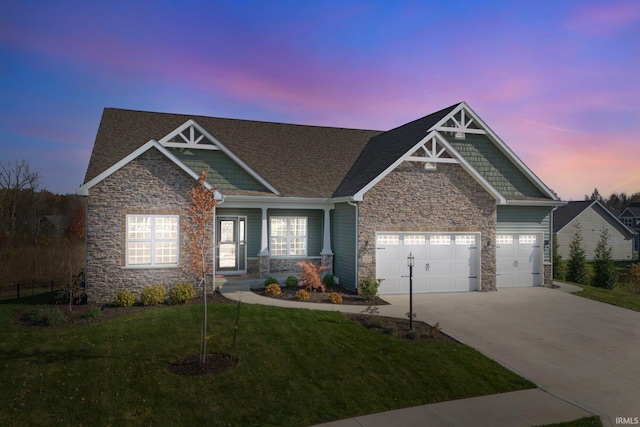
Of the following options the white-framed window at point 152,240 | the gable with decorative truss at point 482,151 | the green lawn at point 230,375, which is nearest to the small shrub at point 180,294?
the white-framed window at point 152,240

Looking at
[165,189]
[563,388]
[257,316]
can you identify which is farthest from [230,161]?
[563,388]

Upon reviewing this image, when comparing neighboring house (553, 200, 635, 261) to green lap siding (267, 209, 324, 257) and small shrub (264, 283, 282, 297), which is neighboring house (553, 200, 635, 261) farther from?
small shrub (264, 283, 282, 297)

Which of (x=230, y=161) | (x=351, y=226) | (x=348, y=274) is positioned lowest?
(x=348, y=274)

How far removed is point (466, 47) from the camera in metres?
15.5

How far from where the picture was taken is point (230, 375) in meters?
8.42

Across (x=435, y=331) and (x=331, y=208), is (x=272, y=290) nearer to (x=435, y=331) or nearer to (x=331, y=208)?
(x=331, y=208)

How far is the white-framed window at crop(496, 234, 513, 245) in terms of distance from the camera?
19.1 metres

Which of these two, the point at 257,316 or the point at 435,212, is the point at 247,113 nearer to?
the point at 435,212

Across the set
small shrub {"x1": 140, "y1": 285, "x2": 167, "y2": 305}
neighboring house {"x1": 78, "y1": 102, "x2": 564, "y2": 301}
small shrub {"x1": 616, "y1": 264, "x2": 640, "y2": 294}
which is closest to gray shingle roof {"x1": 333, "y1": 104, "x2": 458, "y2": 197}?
neighboring house {"x1": 78, "y1": 102, "x2": 564, "y2": 301}

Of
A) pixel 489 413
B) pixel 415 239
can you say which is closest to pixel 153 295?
pixel 415 239

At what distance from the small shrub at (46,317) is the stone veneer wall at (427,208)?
995cm

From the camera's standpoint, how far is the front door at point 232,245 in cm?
1862

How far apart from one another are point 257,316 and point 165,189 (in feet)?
20.3

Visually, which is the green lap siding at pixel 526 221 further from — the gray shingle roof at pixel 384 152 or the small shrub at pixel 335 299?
the small shrub at pixel 335 299
